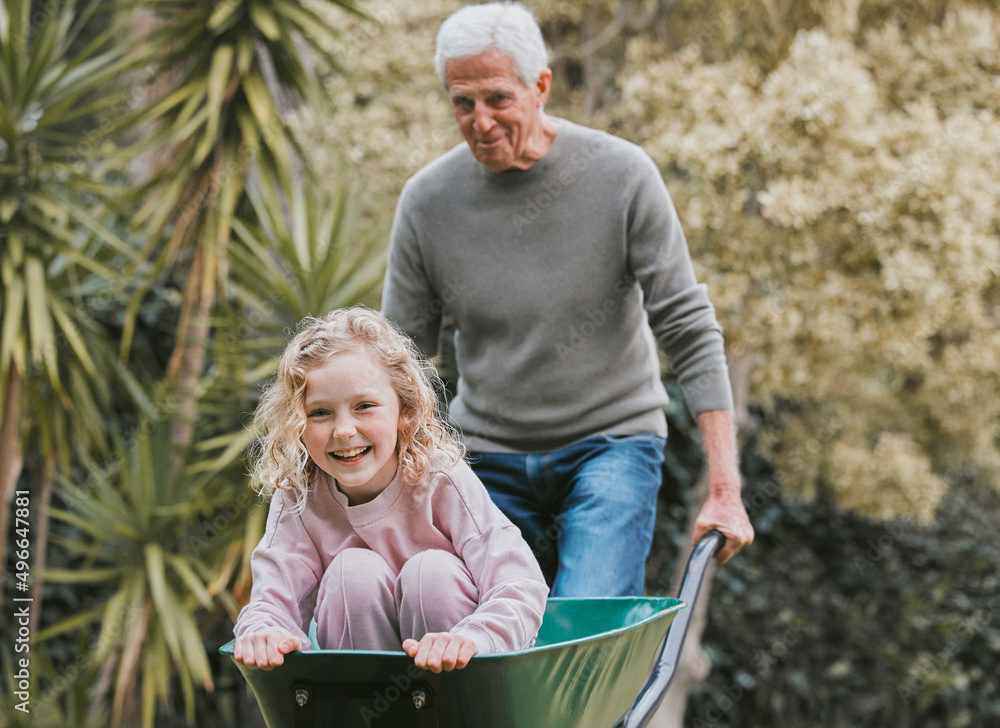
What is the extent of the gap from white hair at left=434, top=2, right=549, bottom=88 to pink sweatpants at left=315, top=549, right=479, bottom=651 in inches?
43.4

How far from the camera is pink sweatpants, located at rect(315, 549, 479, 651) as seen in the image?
4.70ft

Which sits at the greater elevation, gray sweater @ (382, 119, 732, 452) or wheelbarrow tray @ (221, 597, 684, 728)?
gray sweater @ (382, 119, 732, 452)

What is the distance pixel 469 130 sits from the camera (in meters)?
2.14

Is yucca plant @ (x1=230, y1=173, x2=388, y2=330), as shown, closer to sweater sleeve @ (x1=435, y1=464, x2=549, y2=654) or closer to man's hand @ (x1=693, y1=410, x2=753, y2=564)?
man's hand @ (x1=693, y1=410, x2=753, y2=564)

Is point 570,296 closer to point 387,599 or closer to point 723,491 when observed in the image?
point 723,491

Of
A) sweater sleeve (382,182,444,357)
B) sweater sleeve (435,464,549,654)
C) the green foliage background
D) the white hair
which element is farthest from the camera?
the green foliage background

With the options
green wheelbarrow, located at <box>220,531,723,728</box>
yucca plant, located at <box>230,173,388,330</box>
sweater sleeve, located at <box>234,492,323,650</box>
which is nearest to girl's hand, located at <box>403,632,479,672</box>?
green wheelbarrow, located at <box>220,531,723,728</box>

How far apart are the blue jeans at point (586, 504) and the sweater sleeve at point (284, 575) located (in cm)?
57

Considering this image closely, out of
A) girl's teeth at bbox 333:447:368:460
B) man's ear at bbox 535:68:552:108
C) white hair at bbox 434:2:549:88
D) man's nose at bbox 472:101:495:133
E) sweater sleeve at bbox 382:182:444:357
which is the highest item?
white hair at bbox 434:2:549:88

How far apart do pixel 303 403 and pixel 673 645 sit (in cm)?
83

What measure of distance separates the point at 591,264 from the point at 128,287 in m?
3.67

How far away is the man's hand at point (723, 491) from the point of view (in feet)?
6.86

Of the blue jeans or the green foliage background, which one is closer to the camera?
the blue jeans

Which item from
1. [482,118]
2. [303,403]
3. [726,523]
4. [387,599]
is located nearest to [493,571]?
[387,599]
